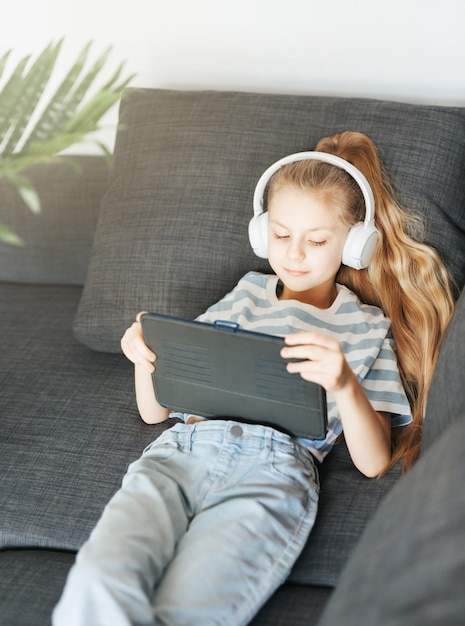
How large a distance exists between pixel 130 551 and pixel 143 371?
372 mm

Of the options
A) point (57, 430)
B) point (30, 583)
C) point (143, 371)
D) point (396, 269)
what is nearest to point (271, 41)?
point (396, 269)

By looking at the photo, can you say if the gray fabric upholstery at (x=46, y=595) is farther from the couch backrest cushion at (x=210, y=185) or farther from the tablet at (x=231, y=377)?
the couch backrest cushion at (x=210, y=185)

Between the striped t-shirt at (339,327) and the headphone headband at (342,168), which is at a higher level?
the headphone headband at (342,168)

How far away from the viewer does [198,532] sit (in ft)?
3.67

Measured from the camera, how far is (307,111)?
1.53 meters

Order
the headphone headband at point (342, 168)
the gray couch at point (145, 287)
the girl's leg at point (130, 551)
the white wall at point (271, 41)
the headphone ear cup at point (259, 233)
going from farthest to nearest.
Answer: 1. the white wall at point (271, 41)
2. the headphone ear cup at point (259, 233)
3. the headphone headband at point (342, 168)
4. the gray couch at point (145, 287)
5. the girl's leg at point (130, 551)

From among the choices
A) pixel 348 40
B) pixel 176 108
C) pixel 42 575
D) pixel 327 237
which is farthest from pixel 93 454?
pixel 348 40

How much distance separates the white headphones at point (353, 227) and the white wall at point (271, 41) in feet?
1.63

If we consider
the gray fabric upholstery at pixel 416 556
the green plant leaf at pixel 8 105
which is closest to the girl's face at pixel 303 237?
the gray fabric upholstery at pixel 416 556

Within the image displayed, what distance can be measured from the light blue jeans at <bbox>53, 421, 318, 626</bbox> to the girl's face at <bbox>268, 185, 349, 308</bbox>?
0.95ft

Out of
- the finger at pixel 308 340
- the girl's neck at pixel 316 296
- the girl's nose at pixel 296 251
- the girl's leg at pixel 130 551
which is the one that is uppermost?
the girl's nose at pixel 296 251

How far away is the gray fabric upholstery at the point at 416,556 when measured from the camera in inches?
28.3

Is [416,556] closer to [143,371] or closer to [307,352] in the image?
[307,352]

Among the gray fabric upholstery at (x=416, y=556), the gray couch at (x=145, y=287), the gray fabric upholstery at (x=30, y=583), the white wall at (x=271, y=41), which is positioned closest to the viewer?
the gray fabric upholstery at (x=416, y=556)
